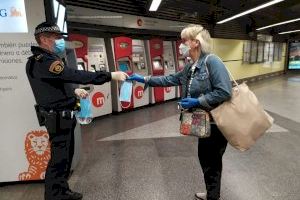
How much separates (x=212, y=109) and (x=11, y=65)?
1945mm

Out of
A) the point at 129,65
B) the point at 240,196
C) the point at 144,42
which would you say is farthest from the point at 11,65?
the point at 144,42

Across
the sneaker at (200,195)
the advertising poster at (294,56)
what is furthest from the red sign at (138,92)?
the advertising poster at (294,56)

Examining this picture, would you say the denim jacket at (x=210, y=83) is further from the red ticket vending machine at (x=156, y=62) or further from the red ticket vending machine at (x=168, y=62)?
the red ticket vending machine at (x=168, y=62)

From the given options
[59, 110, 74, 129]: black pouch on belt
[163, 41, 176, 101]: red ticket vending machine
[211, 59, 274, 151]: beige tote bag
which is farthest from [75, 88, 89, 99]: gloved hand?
[163, 41, 176, 101]: red ticket vending machine

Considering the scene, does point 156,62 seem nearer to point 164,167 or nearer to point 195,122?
point 164,167

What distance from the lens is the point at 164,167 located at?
3.27 meters

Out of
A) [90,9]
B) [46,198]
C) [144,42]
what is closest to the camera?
[46,198]

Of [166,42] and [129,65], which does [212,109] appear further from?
[166,42]

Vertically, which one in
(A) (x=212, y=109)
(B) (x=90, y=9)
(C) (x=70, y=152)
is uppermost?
(B) (x=90, y=9)

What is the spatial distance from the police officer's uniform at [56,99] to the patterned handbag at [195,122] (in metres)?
0.70

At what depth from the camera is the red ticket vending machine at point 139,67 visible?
6531 millimetres

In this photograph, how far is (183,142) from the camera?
4.21 m

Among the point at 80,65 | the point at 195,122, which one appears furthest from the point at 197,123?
the point at 80,65

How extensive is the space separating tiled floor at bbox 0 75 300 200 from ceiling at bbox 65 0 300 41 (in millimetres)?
2804
